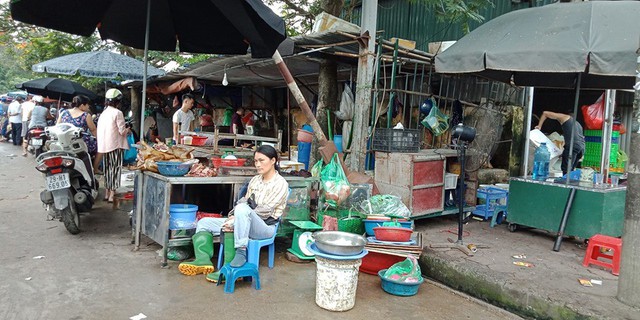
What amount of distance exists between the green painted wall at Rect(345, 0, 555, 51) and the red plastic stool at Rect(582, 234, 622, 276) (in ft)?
18.1

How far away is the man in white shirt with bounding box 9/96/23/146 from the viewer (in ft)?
53.5

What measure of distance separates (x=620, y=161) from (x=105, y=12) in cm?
1050

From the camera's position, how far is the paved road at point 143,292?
3.63 meters

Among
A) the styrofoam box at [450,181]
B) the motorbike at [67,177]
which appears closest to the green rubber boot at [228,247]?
the motorbike at [67,177]

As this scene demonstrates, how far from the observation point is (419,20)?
10.5 meters

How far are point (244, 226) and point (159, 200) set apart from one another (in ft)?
4.07

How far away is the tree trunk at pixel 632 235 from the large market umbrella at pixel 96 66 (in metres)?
8.57

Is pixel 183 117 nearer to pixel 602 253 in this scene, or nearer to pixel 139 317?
pixel 139 317

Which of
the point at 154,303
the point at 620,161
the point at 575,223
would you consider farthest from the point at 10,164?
the point at 620,161

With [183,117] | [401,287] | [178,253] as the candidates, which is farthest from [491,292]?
[183,117]

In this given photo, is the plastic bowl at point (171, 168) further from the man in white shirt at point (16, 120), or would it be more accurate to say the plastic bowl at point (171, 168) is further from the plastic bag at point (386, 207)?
the man in white shirt at point (16, 120)

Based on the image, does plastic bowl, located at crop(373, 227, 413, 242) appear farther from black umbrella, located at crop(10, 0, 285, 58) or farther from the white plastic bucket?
black umbrella, located at crop(10, 0, 285, 58)

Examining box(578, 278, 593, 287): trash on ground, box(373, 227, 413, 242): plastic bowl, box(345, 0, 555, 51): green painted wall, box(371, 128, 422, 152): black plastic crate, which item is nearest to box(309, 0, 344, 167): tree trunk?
box(371, 128, 422, 152): black plastic crate

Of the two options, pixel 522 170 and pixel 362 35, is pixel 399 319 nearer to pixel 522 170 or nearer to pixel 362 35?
pixel 362 35
